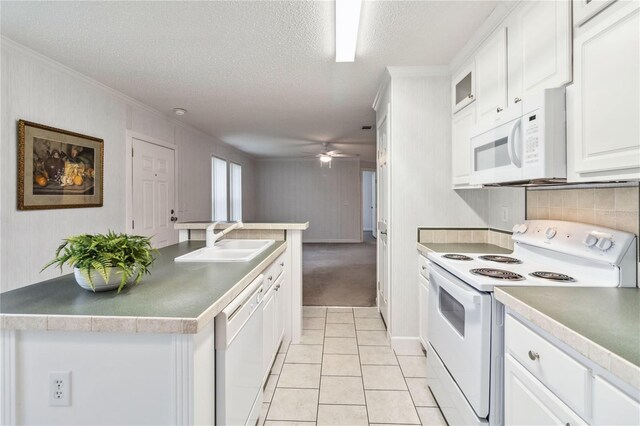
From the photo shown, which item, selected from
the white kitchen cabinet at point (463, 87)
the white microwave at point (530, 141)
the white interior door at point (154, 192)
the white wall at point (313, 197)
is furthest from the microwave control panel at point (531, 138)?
the white wall at point (313, 197)

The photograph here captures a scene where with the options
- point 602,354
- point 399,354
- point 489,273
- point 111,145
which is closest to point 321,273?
point 399,354

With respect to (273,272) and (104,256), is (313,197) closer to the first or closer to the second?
(273,272)

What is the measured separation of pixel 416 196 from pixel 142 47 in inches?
94.0

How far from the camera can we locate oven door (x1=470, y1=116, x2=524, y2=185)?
152 centimetres

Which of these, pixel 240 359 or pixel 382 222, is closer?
pixel 240 359

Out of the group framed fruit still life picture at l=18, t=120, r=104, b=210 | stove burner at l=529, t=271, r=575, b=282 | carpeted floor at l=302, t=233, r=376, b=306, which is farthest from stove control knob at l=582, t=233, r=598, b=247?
framed fruit still life picture at l=18, t=120, r=104, b=210

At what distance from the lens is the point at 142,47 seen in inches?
89.0

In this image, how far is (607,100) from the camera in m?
1.11

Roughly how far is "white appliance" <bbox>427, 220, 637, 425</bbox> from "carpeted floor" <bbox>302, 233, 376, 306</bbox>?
2.03m

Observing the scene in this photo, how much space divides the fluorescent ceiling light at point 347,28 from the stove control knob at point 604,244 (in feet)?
5.37

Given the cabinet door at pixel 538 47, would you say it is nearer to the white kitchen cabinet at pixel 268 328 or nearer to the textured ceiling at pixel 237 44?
the textured ceiling at pixel 237 44

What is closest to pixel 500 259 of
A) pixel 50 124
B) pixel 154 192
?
pixel 50 124

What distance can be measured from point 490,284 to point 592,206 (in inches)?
28.2

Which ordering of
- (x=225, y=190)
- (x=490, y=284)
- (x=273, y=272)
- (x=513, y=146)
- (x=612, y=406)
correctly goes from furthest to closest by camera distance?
(x=225, y=190)
(x=273, y=272)
(x=513, y=146)
(x=490, y=284)
(x=612, y=406)
